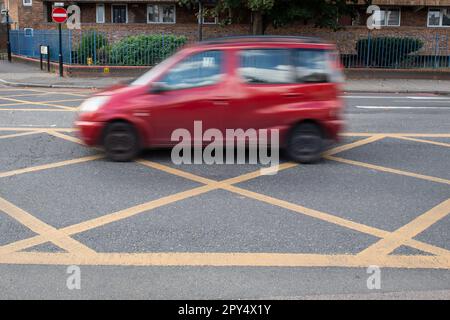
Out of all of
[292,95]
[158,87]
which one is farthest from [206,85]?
[292,95]

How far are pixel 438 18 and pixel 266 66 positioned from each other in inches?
1085

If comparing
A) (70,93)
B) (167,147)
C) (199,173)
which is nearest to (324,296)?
(199,173)

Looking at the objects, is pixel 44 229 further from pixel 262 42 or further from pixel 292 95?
pixel 262 42

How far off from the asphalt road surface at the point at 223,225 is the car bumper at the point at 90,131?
30 cm

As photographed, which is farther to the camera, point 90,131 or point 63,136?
point 63,136

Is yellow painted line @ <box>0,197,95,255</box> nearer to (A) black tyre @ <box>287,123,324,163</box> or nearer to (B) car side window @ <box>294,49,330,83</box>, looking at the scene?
(A) black tyre @ <box>287,123,324,163</box>

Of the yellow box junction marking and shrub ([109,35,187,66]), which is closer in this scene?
the yellow box junction marking

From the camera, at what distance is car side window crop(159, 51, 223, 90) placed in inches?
299

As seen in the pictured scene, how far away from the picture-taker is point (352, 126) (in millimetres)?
10969

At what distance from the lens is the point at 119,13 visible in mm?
32688

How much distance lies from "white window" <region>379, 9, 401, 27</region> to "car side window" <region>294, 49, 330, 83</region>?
25755 millimetres

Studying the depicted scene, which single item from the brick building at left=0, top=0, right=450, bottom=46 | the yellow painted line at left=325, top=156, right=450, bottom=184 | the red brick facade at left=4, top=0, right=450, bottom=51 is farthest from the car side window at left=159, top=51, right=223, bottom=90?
the brick building at left=0, top=0, right=450, bottom=46

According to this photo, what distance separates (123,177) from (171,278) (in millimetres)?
3033

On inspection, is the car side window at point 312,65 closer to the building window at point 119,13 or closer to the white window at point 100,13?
the building window at point 119,13
